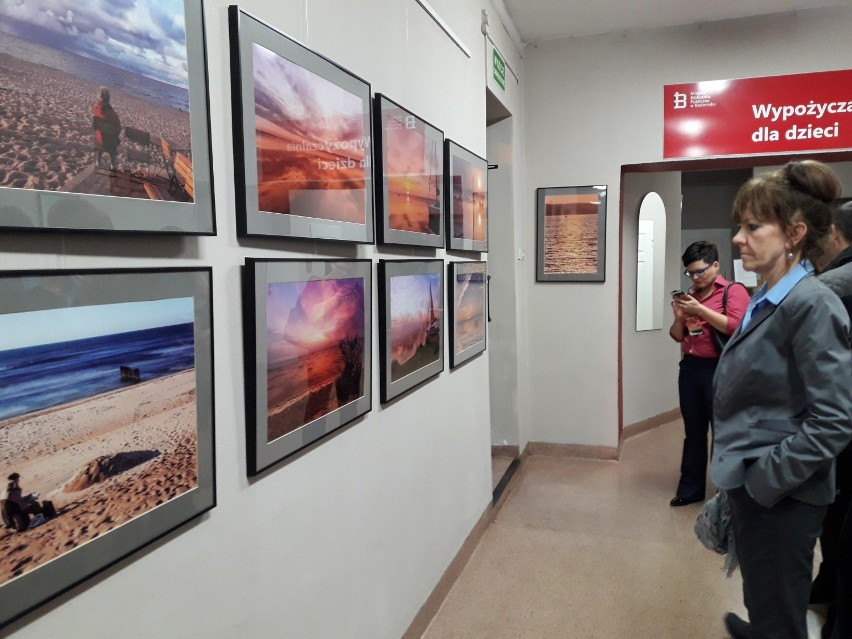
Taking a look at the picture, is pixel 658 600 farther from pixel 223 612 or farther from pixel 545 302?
pixel 545 302

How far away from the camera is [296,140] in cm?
151

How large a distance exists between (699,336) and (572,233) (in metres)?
1.46

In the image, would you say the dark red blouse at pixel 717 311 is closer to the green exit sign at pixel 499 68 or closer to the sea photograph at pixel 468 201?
the sea photograph at pixel 468 201

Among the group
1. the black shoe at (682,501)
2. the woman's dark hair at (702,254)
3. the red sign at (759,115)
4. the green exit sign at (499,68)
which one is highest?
the green exit sign at (499,68)

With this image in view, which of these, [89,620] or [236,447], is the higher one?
[236,447]

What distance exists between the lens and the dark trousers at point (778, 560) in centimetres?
167

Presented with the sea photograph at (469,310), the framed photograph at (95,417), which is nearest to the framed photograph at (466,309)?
the sea photograph at (469,310)

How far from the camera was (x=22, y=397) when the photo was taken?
84 cm

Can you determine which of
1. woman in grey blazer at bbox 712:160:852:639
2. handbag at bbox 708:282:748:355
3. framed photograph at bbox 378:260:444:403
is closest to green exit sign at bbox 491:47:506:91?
framed photograph at bbox 378:260:444:403

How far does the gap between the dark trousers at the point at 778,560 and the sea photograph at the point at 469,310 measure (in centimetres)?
144

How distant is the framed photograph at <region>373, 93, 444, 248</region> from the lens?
201 cm

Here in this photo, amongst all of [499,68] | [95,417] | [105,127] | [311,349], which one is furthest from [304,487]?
[499,68]

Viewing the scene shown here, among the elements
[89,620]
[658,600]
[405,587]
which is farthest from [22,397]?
[658,600]

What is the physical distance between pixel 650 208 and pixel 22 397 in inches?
226
